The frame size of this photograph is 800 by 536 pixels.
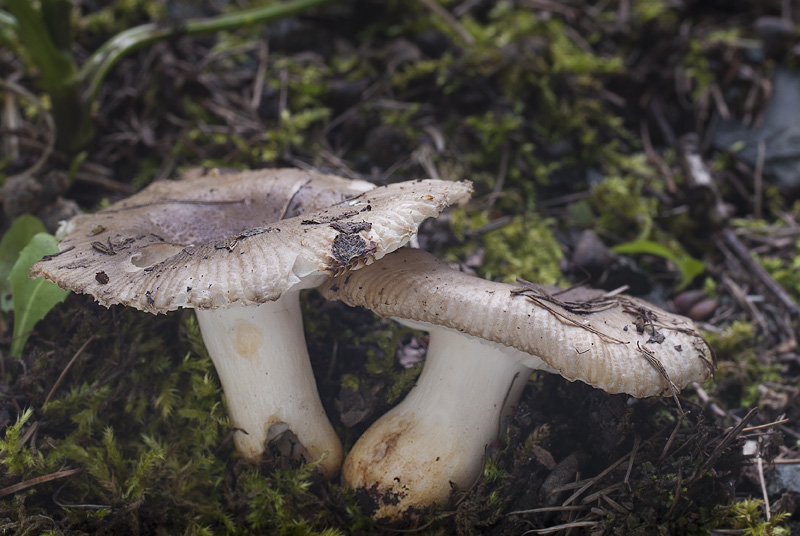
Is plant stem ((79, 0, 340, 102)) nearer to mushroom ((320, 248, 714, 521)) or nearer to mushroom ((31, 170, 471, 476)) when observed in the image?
mushroom ((31, 170, 471, 476))

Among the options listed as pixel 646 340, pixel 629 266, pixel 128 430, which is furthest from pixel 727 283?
pixel 128 430

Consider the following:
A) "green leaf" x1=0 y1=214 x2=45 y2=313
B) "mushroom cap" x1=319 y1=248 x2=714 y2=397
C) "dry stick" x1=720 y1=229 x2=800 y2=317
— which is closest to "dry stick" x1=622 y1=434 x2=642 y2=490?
"mushroom cap" x1=319 y1=248 x2=714 y2=397

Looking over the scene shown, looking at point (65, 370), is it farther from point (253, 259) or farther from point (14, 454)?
point (253, 259)

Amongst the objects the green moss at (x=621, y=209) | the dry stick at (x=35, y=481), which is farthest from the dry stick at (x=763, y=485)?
the dry stick at (x=35, y=481)

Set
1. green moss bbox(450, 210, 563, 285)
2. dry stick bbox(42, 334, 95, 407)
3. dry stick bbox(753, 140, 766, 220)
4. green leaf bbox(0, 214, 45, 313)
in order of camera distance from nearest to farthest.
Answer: dry stick bbox(42, 334, 95, 407) → green leaf bbox(0, 214, 45, 313) → green moss bbox(450, 210, 563, 285) → dry stick bbox(753, 140, 766, 220)

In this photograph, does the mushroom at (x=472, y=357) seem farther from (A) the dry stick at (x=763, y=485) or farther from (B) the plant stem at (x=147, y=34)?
(B) the plant stem at (x=147, y=34)

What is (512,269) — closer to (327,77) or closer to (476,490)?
(476,490)
